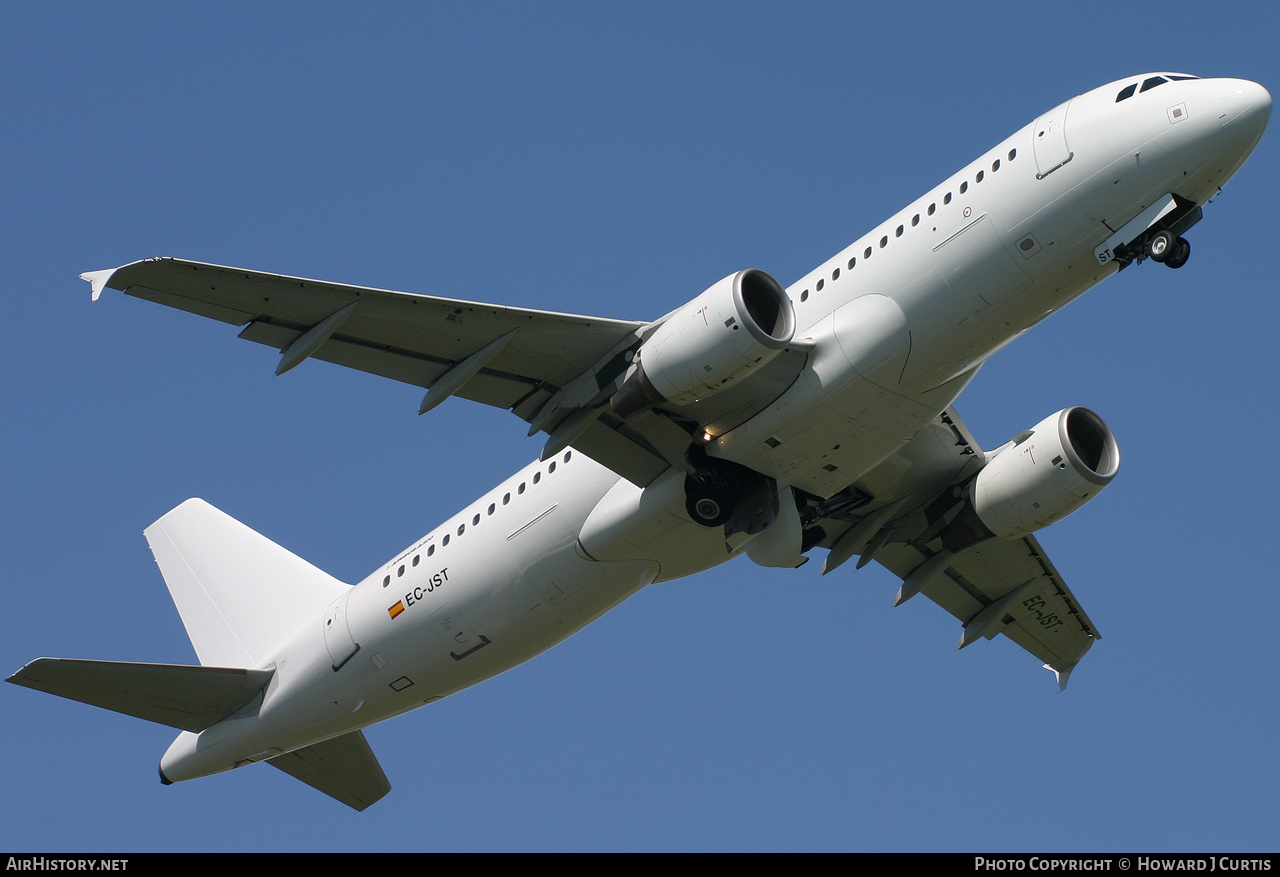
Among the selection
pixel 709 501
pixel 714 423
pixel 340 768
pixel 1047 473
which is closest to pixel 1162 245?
pixel 1047 473

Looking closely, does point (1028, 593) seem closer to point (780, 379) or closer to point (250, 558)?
point (780, 379)

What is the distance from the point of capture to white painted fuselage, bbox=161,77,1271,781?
68.6ft

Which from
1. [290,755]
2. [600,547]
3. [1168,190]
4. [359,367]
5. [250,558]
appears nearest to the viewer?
[1168,190]

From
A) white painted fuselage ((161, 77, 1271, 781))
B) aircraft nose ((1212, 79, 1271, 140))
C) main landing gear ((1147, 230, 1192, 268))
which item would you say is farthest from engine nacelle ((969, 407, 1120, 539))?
aircraft nose ((1212, 79, 1271, 140))

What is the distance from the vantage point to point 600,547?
23.9 meters

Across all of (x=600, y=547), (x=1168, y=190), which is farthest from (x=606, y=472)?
(x=1168, y=190)

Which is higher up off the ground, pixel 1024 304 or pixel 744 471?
pixel 1024 304

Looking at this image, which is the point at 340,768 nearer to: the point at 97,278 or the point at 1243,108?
the point at 97,278

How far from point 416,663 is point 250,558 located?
6.98 metres

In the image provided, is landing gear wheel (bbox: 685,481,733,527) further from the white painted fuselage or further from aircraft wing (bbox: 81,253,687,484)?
aircraft wing (bbox: 81,253,687,484)

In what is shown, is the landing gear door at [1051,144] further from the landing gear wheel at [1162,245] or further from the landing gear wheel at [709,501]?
the landing gear wheel at [709,501]

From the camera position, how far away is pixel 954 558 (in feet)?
92.4

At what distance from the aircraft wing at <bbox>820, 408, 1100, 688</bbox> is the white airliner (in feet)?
0.25
